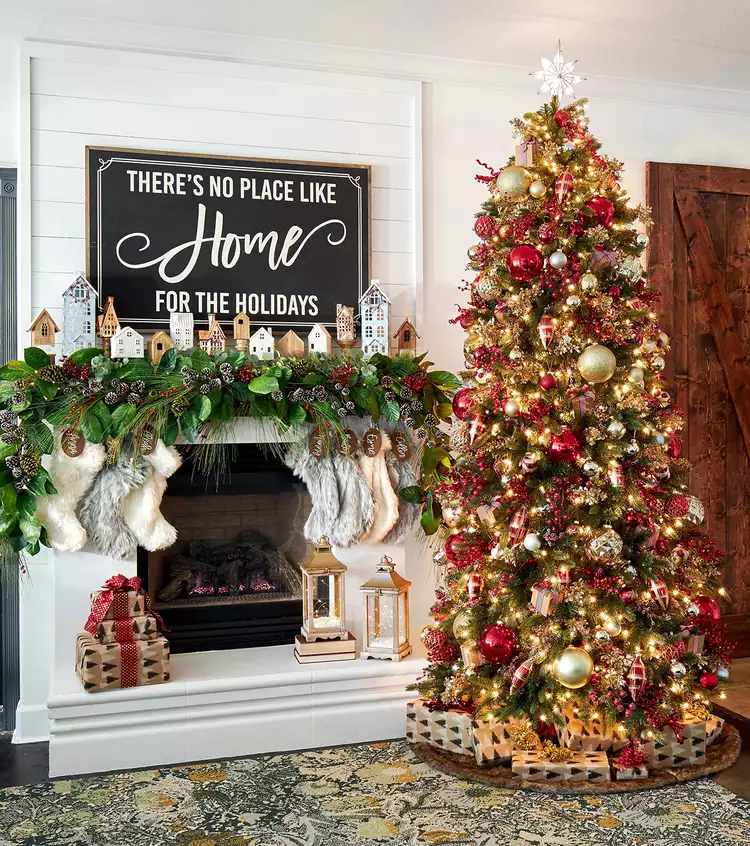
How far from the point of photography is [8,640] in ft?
11.4

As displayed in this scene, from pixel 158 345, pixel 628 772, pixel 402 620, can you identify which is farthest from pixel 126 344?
pixel 628 772

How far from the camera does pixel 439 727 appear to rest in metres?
2.87

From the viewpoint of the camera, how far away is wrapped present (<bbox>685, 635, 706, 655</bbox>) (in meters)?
2.94

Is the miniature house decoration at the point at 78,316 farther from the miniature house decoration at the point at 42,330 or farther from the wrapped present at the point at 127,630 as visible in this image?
the wrapped present at the point at 127,630

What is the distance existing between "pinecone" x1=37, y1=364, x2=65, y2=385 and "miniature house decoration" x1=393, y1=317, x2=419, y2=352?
131 cm

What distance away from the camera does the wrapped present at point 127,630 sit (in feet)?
9.34

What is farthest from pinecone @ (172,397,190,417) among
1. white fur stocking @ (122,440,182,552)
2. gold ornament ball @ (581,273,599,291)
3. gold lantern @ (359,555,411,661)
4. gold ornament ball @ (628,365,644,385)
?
gold ornament ball @ (628,365,644,385)

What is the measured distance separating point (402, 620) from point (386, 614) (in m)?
0.07

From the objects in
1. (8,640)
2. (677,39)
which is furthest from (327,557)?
(677,39)

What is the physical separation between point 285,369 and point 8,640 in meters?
1.74

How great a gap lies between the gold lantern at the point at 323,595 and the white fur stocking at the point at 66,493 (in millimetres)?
855

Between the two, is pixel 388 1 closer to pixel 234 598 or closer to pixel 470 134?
pixel 470 134

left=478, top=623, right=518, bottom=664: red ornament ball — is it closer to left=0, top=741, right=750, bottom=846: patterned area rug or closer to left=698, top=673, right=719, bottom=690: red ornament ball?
left=0, top=741, right=750, bottom=846: patterned area rug

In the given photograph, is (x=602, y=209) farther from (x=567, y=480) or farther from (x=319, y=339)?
(x=319, y=339)
